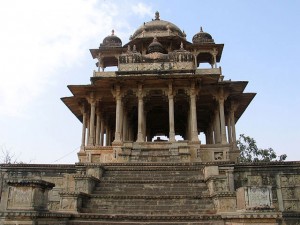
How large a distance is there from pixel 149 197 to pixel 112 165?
375 cm

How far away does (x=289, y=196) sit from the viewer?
553 inches

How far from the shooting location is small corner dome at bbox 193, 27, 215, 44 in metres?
26.0

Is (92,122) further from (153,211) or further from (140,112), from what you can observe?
(153,211)

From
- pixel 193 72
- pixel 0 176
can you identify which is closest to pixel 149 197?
pixel 0 176

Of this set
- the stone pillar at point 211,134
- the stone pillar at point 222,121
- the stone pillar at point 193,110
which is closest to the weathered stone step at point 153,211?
the stone pillar at point 193,110

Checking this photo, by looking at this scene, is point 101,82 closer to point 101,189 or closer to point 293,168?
point 101,189

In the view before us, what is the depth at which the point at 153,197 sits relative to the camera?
37.6 feet

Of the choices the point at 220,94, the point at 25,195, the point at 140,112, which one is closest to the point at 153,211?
the point at 25,195

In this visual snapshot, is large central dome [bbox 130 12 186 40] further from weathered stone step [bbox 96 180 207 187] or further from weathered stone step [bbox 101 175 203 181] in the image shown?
weathered stone step [bbox 96 180 207 187]

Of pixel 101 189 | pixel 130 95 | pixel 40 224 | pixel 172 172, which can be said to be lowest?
pixel 40 224

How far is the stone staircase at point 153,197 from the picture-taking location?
10094 millimetres

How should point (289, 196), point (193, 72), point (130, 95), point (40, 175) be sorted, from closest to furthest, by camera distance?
point (289, 196) → point (40, 175) → point (193, 72) → point (130, 95)

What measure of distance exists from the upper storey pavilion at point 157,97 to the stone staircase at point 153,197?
3008 mm

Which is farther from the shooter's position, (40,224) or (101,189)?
(101,189)
